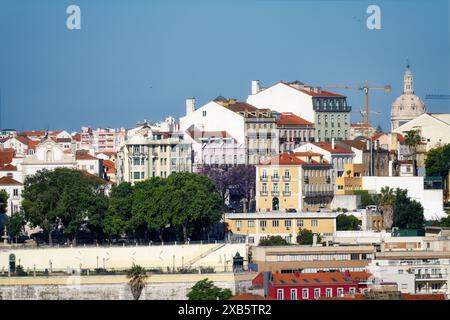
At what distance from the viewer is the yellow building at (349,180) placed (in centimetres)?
4653

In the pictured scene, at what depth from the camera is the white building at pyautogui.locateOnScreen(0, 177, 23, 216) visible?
42938 millimetres

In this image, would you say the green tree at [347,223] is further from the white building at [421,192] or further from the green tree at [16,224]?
the green tree at [16,224]

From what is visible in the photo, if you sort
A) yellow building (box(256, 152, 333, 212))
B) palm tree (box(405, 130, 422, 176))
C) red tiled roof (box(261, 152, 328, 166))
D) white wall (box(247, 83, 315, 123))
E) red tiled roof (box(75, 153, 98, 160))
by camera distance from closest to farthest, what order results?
1. yellow building (box(256, 152, 333, 212))
2. red tiled roof (box(261, 152, 328, 166))
3. red tiled roof (box(75, 153, 98, 160))
4. palm tree (box(405, 130, 422, 176))
5. white wall (box(247, 83, 315, 123))

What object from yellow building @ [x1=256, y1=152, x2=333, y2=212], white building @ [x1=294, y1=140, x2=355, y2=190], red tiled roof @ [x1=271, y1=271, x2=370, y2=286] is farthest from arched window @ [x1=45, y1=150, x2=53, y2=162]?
red tiled roof @ [x1=271, y1=271, x2=370, y2=286]

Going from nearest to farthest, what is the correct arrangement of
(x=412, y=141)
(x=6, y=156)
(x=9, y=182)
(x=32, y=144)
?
(x=9, y=182)
(x=6, y=156)
(x=412, y=141)
(x=32, y=144)

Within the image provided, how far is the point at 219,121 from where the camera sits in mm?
52562

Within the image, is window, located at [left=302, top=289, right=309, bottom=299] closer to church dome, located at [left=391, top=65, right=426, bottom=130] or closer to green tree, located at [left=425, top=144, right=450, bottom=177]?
green tree, located at [left=425, top=144, right=450, bottom=177]

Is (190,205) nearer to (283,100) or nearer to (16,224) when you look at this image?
(16,224)

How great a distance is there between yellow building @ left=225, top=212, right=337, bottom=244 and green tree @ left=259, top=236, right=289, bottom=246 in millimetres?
1495

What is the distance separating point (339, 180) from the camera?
154 feet

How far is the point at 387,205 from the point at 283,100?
14.9 meters

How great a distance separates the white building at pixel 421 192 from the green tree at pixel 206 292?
1415cm

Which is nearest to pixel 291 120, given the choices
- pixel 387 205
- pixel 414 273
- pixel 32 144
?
pixel 32 144
